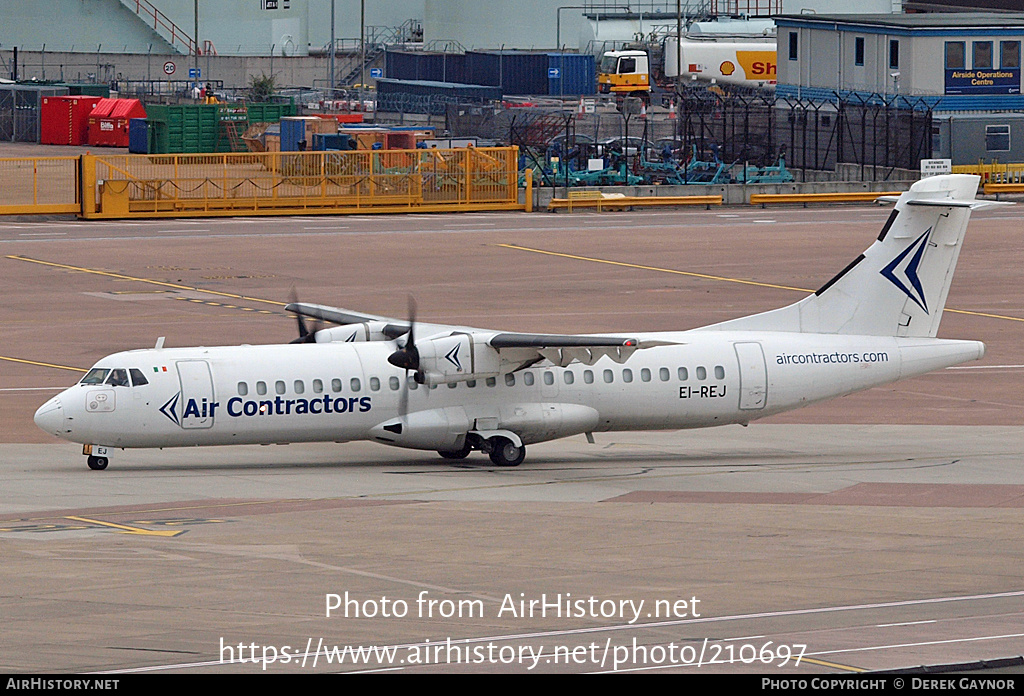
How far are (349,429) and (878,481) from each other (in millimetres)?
10198

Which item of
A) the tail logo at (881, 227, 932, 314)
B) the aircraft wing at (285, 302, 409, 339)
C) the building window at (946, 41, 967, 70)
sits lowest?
the aircraft wing at (285, 302, 409, 339)

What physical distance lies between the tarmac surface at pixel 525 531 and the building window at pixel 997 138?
35739mm

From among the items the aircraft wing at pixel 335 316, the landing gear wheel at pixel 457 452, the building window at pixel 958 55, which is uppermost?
the building window at pixel 958 55

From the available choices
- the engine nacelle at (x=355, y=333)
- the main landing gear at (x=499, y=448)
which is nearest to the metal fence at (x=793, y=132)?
the engine nacelle at (x=355, y=333)

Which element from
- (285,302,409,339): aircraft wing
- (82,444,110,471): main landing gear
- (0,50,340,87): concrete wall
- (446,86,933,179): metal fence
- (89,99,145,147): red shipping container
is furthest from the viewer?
(0,50,340,87): concrete wall

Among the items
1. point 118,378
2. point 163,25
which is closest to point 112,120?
point 163,25

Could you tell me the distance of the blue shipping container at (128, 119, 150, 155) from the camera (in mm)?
102562

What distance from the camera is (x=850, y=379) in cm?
3328

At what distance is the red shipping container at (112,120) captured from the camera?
107438 mm

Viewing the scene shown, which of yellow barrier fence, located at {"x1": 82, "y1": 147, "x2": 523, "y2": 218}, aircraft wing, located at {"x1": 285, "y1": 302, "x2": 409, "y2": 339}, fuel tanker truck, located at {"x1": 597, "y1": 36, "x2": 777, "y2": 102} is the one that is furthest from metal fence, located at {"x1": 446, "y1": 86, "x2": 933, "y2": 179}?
aircraft wing, located at {"x1": 285, "y1": 302, "x2": 409, "y2": 339}

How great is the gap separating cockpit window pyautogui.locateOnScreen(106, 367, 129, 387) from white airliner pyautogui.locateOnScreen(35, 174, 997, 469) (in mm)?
25

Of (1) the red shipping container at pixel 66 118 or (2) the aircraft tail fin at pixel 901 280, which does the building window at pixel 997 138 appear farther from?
(1) the red shipping container at pixel 66 118

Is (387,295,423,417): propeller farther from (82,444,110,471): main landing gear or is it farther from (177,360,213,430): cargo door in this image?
(82,444,110,471): main landing gear

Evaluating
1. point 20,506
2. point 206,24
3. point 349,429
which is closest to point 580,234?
point 349,429
